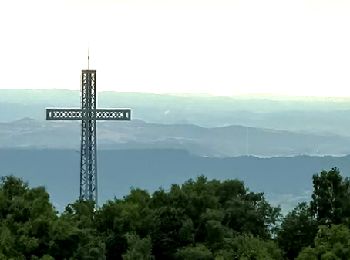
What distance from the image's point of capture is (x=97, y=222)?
34375mm

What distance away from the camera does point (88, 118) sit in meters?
52.4

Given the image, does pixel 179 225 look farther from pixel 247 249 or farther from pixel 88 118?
pixel 88 118

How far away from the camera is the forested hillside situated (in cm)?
3017

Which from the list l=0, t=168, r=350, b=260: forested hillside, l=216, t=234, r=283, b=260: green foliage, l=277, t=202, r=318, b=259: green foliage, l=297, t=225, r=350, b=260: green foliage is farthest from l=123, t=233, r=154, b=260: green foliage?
l=277, t=202, r=318, b=259: green foliage

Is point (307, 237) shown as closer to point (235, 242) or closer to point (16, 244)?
point (235, 242)

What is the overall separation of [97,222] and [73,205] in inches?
98.8

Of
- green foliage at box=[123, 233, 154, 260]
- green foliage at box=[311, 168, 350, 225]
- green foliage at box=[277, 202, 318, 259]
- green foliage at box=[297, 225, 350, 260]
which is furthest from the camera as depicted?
green foliage at box=[311, 168, 350, 225]

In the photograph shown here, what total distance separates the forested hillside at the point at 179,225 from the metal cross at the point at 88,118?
1218 centimetres

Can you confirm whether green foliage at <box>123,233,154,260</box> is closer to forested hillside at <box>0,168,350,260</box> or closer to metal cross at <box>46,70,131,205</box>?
forested hillside at <box>0,168,350,260</box>

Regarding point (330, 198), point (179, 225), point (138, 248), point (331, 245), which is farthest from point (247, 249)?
point (330, 198)

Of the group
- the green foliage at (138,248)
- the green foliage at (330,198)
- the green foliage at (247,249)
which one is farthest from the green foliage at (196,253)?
the green foliage at (330,198)

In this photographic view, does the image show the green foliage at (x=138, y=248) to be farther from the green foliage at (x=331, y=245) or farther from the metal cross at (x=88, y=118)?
the metal cross at (x=88, y=118)

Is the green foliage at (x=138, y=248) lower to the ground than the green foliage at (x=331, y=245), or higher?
lower

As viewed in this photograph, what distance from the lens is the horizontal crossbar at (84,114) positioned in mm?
52406
